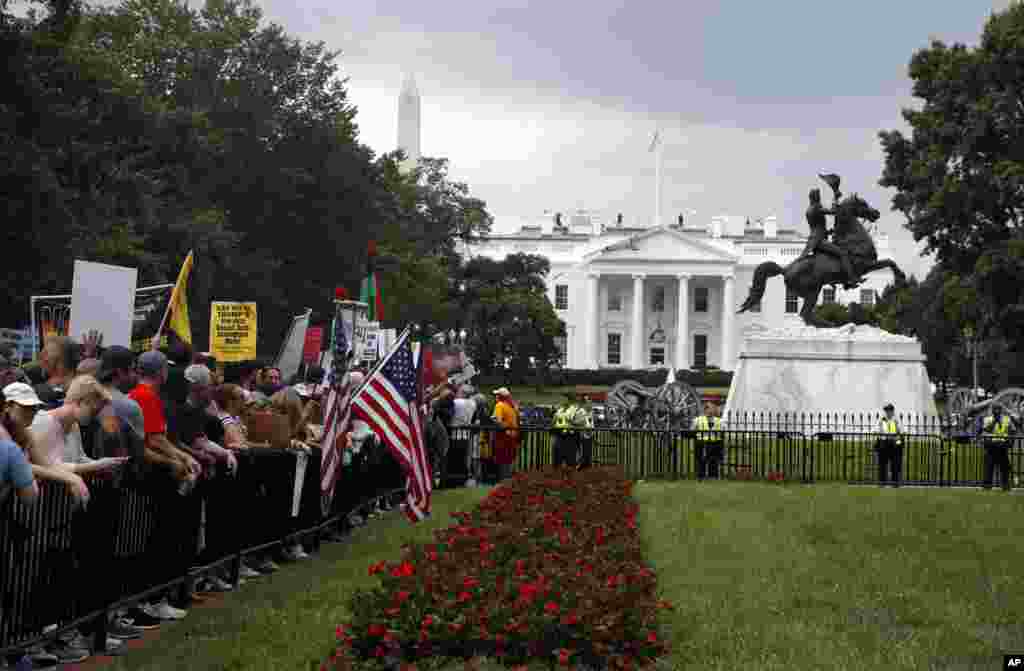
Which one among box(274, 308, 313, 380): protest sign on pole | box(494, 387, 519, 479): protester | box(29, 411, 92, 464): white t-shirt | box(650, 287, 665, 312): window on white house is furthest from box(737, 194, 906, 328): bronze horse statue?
box(650, 287, 665, 312): window on white house

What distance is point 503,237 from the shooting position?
385 feet

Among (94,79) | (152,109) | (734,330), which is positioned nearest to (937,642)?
(94,79)

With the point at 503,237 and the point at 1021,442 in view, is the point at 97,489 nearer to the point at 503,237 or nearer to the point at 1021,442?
the point at 1021,442

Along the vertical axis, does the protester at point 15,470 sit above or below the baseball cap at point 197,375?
below

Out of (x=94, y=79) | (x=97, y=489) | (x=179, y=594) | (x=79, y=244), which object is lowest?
(x=179, y=594)

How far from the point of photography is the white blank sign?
13.2 metres

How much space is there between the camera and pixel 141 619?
344 inches

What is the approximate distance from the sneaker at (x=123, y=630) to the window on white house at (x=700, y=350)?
10623cm

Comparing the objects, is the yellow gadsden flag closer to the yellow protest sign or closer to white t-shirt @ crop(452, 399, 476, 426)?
the yellow protest sign

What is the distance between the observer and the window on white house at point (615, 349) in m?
114

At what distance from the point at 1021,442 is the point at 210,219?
23078mm

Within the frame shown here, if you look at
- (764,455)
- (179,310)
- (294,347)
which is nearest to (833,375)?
(764,455)

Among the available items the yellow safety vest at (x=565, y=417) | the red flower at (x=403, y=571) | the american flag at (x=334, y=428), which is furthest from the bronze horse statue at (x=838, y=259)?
the red flower at (x=403, y=571)

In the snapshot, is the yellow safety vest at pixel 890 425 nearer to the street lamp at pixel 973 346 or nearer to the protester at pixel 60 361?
the street lamp at pixel 973 346
